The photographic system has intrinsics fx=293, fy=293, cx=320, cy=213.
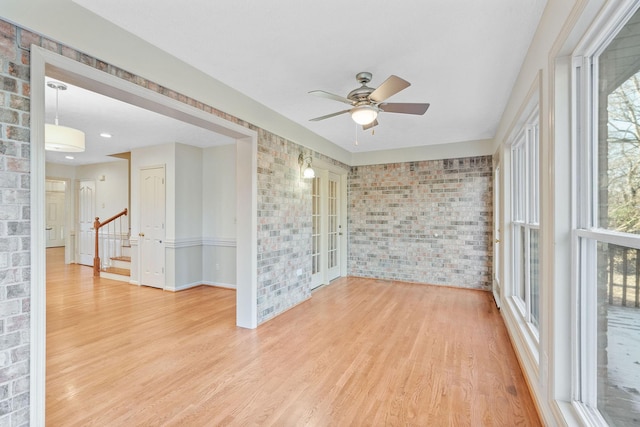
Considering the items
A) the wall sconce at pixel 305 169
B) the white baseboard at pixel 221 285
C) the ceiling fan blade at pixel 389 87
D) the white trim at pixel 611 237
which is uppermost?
the ceiling fan blade at pixel 389 87

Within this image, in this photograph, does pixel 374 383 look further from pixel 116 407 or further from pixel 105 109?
pixel 105 109

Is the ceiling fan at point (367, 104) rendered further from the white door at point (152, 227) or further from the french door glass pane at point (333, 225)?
the white door at point (152, 227)

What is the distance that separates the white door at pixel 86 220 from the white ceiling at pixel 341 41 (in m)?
6.68

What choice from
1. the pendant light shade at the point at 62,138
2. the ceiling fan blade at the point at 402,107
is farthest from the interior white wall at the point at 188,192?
the ceiling fan blade at the point at 402,107

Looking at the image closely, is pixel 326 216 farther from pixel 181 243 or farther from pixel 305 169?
pixel 181 243

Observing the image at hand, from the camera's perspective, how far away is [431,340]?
3121 millimetres

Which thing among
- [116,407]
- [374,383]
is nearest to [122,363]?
[116,407]

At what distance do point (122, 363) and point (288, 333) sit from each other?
5.16 feet

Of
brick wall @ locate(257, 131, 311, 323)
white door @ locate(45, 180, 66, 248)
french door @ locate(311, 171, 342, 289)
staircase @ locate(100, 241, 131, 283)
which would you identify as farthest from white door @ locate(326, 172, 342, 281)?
white door @ locate(45, 180, 66, 248)

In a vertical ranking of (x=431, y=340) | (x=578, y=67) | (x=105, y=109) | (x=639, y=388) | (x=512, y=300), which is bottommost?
(x=431, y=340)

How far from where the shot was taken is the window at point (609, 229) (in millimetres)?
1112

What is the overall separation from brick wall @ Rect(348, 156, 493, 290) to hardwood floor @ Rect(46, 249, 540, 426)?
1.12 m

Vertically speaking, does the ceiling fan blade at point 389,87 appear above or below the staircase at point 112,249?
above

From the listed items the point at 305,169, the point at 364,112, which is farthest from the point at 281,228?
the point at 364,112
